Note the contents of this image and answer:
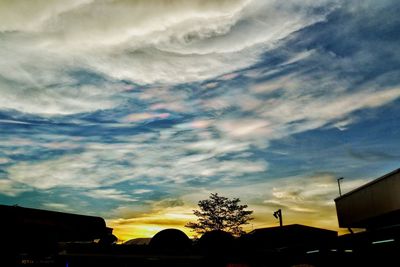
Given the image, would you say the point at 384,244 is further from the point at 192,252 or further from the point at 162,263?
the point at 162,263

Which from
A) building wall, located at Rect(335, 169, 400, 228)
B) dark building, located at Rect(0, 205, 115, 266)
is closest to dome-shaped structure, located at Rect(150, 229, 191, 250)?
building wall, located at Rect(335, 169, 400, 228)

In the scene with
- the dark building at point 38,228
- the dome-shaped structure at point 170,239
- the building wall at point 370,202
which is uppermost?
the building wall at point 370,202

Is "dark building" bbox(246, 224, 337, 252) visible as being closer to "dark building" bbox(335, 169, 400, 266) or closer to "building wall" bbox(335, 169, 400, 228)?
"building wall" bbox(335, 169, 400, 228)

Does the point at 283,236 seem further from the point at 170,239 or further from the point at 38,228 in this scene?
the point at 38,228

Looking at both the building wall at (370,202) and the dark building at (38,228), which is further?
the building wall at (370,202)

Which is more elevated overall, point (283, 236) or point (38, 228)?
point (283, 236)

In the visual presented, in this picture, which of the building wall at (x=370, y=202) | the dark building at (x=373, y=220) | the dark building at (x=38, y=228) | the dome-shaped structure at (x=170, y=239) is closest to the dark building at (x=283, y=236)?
the building wall at (x=370, y=202)

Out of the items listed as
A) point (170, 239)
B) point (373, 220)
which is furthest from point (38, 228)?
point (373, 220)

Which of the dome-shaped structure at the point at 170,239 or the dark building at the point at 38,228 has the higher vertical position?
the dome-shaped structure at the point at 170,239

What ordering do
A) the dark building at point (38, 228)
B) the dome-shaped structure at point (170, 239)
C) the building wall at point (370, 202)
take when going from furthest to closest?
the dome-shaped structure at point (170, 239)
the building wall at point (370, 202)
the dark building at point (38, 228)

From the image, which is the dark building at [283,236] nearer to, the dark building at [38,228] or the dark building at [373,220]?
the dark building at [373,220]

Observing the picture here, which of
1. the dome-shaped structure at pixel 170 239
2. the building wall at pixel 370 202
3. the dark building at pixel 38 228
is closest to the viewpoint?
the dark building at pixel 38 228

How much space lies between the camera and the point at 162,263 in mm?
9922

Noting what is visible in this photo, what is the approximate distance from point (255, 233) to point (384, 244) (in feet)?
62.6
